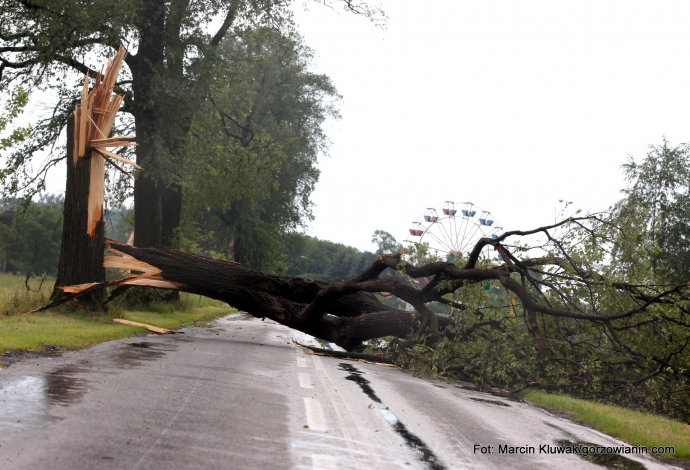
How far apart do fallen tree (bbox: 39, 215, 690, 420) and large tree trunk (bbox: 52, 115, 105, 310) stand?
44 cm

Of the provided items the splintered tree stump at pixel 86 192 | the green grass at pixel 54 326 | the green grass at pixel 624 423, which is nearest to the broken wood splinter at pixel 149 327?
the green grass at pixel 54 326

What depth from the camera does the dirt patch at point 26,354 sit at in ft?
A: 27.0

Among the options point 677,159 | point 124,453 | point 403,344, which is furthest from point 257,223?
point 124,453

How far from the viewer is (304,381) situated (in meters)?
9.34

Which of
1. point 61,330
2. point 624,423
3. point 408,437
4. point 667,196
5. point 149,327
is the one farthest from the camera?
point 667,196

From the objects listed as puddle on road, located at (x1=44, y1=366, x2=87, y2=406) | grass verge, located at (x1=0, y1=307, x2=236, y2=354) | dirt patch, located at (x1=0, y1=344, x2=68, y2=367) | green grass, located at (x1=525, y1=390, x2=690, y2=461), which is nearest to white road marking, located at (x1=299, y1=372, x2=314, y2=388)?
puddle on road, located at (x1=44, y1=366, x2=87, y2=406)

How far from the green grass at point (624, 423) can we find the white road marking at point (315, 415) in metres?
3.33

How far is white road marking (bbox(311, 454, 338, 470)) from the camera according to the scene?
4.73 meters

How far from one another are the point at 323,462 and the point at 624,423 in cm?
511

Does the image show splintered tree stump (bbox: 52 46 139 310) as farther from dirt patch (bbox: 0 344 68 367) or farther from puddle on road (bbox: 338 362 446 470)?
puddle on road (bbox: 338 362 446 470)

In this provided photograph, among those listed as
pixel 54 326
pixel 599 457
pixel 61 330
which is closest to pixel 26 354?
pixel 61 330

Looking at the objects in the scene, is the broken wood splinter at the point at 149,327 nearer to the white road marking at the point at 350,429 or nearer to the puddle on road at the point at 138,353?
the puddle on road at the point at 138,353

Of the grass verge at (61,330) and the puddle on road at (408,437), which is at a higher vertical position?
the grass verge at (61,330)

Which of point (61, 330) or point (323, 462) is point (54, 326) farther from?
point (323, 462)
